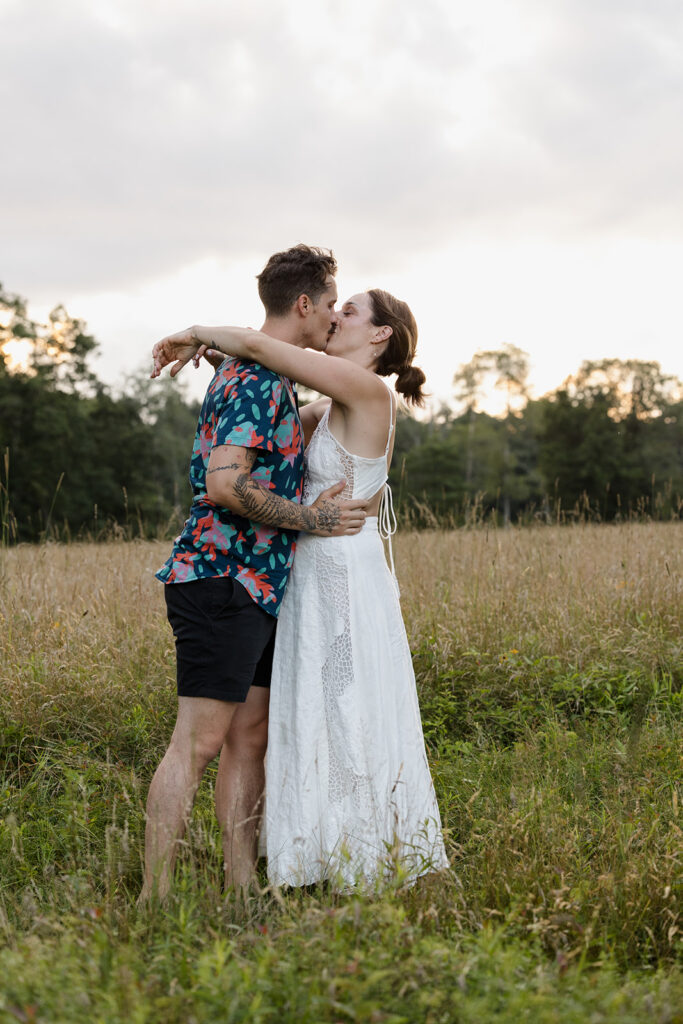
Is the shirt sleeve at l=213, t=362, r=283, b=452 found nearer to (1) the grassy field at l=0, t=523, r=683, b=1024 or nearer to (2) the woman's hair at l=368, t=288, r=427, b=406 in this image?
(2) the woman's hair at l=368, t=288, r=427, b=406

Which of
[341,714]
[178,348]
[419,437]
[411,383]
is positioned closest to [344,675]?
[341,714]

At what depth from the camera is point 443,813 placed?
3625 millimetres

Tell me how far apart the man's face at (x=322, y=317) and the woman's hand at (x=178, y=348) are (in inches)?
18.3

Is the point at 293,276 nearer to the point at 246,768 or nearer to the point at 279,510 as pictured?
the point at 279,510

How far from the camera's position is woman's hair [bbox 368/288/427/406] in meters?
3.32

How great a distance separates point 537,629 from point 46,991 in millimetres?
4222

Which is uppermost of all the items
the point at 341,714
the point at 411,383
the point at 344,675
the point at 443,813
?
the point at 411,383

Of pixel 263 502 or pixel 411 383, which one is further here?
pixel 411 383

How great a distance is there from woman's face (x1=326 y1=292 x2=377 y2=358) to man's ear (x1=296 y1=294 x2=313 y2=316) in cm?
22

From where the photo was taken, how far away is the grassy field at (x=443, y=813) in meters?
1.79

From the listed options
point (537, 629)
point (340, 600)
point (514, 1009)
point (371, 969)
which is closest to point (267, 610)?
point (340, 600)

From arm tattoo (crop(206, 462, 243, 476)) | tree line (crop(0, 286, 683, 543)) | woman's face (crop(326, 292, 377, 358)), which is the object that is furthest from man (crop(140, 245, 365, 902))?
tree line (crop(0, 286, 683, 543))

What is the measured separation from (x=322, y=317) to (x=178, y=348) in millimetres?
616

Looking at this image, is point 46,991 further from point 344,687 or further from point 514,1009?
point 344,687
